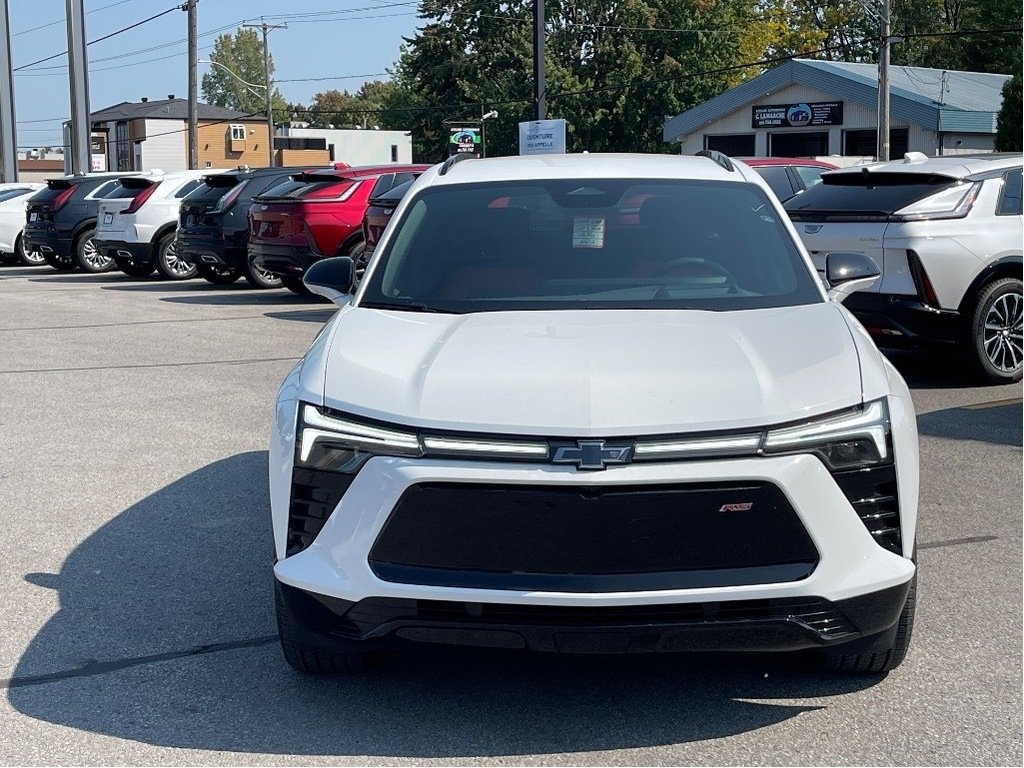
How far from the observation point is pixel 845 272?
18.0ft

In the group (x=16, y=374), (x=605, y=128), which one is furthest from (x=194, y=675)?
(x=605, y=128)

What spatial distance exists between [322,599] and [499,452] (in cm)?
66

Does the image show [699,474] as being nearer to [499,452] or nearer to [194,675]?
[499,452]

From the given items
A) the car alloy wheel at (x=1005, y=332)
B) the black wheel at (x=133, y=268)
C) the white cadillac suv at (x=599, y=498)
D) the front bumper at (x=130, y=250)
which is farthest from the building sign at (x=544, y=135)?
the white cadillac suv at (x=599, y=498)

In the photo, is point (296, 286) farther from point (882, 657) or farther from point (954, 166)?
point (882, 657)

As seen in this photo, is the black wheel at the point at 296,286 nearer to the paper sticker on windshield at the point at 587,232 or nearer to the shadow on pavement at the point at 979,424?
the shadow on pavement at the point at 979,424

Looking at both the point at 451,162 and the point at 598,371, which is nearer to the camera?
the point at 598,371

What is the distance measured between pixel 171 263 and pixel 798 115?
3149 centimetres

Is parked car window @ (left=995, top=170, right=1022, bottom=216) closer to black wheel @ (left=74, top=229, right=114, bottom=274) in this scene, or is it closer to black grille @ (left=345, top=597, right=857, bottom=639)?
black grille @ (left=345, top=597, right=857, bottom=639)

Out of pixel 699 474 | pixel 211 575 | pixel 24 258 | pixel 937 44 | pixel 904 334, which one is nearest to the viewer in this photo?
pixel 699 474

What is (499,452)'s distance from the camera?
3648 mm

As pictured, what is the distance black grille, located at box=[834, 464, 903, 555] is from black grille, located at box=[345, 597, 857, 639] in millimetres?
260

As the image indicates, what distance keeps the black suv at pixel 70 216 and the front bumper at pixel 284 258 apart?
7.33 m

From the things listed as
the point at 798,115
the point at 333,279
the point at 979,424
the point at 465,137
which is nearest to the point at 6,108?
the point at 465,137
